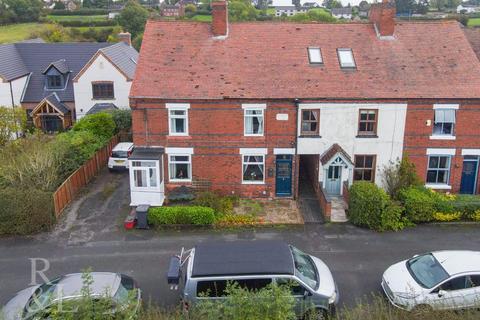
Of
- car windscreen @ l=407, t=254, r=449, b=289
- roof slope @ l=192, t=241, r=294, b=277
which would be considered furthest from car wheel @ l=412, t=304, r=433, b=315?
roof slope @ l=192, t=241, r=294, b=277

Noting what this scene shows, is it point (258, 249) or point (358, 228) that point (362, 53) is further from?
point (258, 249)

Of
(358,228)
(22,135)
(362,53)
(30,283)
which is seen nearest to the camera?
(30,283)

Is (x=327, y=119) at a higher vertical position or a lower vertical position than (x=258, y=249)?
higher

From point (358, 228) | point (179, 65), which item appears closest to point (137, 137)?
point (179, 65)

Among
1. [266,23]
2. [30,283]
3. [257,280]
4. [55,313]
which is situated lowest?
[30,283]

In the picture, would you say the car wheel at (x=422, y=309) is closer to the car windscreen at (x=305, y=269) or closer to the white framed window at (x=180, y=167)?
the car windscreen at (x=305, y=269)

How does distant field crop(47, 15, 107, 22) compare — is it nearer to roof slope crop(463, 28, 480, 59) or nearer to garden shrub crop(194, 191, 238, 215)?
roof slope crop(463, 28, 480, 59)

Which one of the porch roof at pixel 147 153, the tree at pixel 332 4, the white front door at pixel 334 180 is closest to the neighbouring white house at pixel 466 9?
the tree at pixel 332 4

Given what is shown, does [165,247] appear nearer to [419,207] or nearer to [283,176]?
[283,176]
